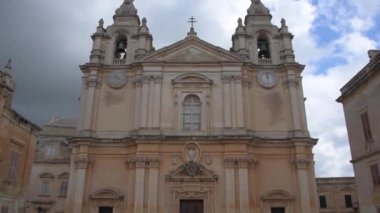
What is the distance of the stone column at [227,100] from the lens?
19.7m

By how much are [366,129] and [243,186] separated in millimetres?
6628

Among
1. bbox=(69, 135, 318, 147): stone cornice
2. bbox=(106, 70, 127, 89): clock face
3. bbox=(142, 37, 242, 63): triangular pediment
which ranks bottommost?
bbox=(69, 135, 318, 147): stone cornice

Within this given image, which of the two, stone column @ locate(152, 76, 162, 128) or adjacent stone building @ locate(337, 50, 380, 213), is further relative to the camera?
stone column @ locate(152, 76, 162, 128)

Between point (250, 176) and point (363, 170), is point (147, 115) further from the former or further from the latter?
point (363, 170)

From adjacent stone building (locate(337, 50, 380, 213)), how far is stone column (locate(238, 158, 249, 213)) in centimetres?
529

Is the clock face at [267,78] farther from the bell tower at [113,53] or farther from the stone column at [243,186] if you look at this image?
the bell tower at [113,53]

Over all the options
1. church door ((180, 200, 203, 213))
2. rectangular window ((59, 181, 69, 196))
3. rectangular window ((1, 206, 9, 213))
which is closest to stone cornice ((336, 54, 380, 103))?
church door ((180, 200, 203, 213))

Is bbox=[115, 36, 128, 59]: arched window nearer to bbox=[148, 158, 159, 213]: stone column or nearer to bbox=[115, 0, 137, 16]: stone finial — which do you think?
bbox=[115, 0, 137, 16]: stone finial

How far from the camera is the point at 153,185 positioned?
722 inches

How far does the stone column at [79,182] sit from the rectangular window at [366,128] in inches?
528

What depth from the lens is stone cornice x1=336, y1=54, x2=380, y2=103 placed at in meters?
13.3

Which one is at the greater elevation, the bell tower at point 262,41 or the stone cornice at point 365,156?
the bell tower at point 262,41

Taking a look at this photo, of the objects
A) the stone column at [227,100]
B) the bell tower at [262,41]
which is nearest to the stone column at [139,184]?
the stone column at [227,100]

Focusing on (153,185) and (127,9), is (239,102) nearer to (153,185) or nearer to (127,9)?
(153,185)
